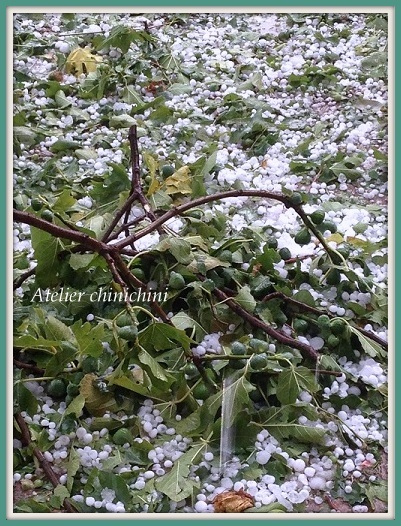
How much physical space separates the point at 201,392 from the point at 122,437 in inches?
4.9

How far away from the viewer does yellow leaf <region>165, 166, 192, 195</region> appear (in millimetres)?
1537

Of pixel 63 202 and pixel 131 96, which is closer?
pixel 63 202

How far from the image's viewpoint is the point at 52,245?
4.07 feet

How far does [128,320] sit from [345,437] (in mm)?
348

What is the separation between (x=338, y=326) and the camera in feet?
4.04

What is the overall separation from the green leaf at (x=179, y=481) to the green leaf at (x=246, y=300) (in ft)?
0.85

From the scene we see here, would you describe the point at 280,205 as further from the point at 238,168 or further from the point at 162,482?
the point at 162,482

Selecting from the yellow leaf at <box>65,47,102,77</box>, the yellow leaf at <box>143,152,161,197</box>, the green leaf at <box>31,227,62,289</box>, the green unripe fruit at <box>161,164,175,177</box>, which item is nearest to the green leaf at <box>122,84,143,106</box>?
the yellow leaf at <box>65,47,102,77</box>

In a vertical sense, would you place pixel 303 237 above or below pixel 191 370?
above

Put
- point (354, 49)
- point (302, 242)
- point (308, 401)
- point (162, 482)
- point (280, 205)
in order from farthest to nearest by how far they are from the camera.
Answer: point (354, 49)
point (280, 205)
point (302, 242)
point (308, 401)
point (162, 482)

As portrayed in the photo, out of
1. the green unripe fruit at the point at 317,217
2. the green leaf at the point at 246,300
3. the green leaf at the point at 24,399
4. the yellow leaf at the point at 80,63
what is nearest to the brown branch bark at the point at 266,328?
the green leaf at the point at 246,300

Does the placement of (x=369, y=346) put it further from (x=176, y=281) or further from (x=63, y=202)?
(x=63, y=202)

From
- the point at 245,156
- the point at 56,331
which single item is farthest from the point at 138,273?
the point at 245,156

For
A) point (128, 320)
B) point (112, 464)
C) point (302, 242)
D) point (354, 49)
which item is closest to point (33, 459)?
point (112, 464)
